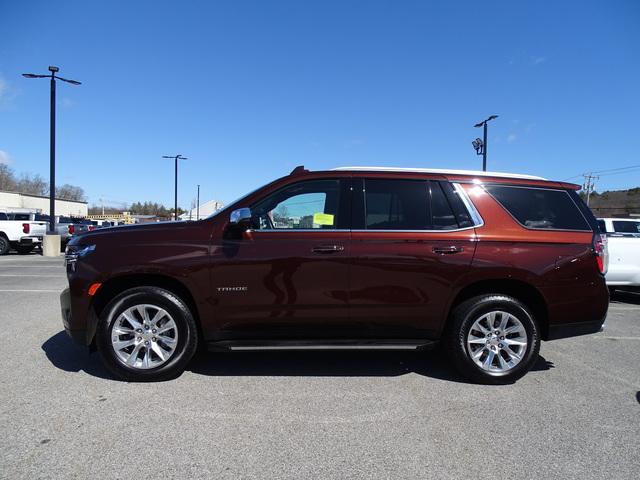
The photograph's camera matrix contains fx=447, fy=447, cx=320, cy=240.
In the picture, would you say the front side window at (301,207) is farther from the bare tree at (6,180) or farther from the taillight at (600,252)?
the bare tree at (6,180)

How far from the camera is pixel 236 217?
3.87 metres

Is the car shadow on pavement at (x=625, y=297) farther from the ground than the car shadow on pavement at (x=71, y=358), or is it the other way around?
the car shadow on pavement at (x=625, y=297)

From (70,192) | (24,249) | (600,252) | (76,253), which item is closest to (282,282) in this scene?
(76,253)

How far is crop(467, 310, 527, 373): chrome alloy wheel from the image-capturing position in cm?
411

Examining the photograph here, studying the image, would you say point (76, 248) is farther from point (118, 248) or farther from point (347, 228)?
point (347, 228)

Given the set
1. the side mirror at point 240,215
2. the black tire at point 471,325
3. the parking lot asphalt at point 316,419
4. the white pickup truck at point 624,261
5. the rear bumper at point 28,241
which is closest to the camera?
the parking lot asphalt at point 316,419

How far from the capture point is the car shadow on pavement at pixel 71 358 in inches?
167

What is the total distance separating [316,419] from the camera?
3309 millimetres

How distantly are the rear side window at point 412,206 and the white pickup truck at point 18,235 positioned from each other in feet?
62.5

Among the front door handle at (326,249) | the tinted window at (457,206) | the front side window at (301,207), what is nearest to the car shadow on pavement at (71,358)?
the front side window at (301,207)

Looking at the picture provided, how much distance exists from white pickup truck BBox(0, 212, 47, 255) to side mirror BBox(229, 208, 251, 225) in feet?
60.6

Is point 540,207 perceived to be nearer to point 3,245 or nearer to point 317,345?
point 317,345

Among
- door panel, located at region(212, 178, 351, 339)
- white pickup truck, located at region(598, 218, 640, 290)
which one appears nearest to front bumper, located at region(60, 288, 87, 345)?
door panel, located at region(212, 178, 351, 339)

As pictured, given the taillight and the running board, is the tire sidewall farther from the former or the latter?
the taillight
